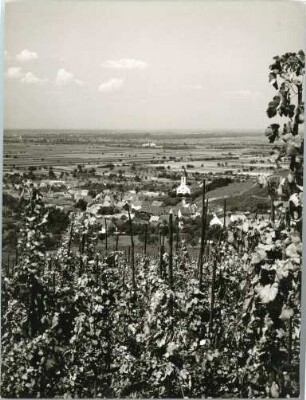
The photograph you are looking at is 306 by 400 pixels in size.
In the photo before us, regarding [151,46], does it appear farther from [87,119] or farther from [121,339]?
[121,339]

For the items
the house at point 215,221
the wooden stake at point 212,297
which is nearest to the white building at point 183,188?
the house at point 215,221

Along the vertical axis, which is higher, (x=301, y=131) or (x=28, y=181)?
(x=301, y=131)

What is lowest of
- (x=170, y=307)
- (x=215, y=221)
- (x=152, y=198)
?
(x=170, y=307)

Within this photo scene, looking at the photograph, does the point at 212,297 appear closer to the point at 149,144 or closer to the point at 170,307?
the point at 170,307

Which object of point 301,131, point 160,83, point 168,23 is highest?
point 168,23

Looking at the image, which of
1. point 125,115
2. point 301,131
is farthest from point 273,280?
point 125,115

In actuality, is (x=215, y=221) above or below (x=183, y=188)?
below

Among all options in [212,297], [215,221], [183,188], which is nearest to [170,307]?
[212,297]
